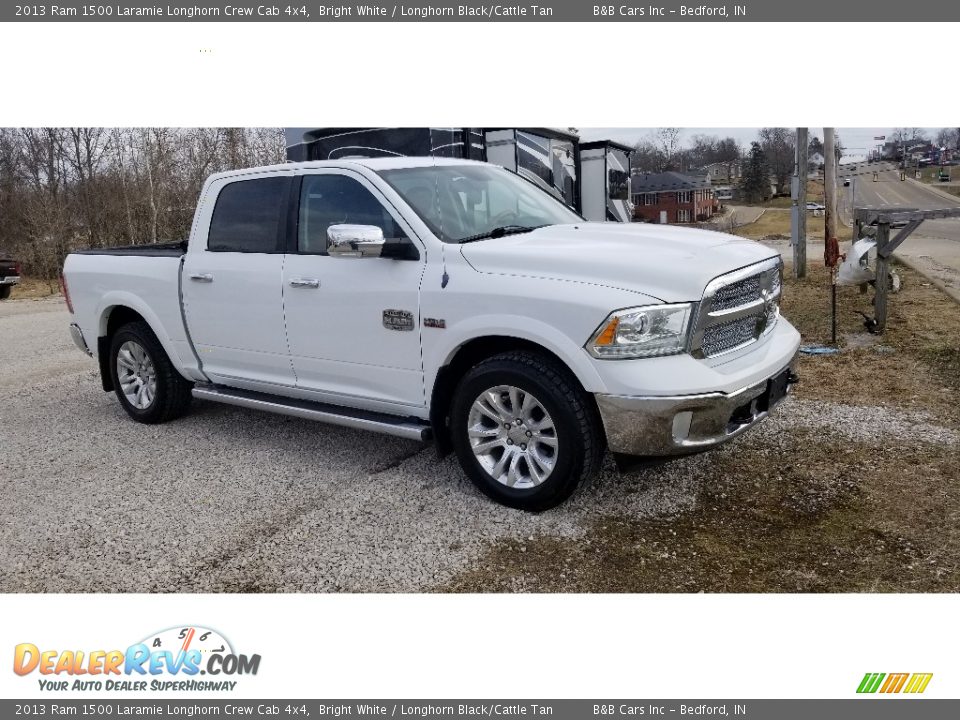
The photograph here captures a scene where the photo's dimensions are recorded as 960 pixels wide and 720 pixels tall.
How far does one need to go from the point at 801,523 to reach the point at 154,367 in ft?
15.7

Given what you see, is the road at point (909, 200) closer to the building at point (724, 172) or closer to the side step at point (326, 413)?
the building at point (724, 172)

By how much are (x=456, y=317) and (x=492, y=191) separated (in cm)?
124

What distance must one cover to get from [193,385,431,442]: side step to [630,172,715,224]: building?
840 inches

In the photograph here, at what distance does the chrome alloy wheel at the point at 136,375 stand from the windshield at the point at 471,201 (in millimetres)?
2796

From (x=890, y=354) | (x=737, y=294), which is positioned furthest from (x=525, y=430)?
(x=890, y=354)

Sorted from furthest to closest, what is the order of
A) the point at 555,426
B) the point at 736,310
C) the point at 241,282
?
the point at 241,282 → the point at 736,310 → the point at 555,426

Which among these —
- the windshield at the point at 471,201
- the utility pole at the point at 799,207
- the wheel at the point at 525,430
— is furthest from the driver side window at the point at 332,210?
the utility pole at the point at 799,207

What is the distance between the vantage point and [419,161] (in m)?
4.90

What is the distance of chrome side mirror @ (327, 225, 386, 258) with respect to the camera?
13.6 feet

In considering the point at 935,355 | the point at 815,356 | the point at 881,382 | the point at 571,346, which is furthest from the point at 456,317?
the point at 935,355

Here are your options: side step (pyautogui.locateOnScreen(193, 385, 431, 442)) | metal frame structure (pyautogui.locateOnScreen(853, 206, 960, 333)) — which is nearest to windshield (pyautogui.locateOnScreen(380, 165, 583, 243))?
side step (pyautogui.locateOnScreen(193, 385, 431, 442))

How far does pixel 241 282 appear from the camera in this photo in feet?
16.6

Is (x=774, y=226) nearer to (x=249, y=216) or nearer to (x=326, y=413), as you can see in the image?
(x=249, y=216)

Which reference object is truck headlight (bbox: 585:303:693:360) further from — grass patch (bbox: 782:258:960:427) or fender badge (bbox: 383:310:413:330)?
grass patch (bbox: 782:258:960:427)
